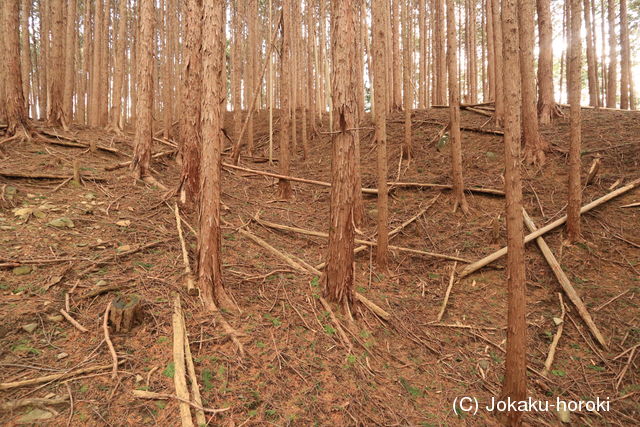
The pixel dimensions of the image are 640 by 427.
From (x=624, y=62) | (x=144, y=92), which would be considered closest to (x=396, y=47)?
(x=144, y=92)

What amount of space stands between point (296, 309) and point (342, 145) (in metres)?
2.01

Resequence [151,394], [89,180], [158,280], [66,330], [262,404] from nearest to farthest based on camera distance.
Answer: [151,394], [262,404], [66,330], [158,280], [89,180]

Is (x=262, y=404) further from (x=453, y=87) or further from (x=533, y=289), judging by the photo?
(x=453, y=87)

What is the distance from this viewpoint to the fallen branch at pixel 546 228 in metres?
5.45

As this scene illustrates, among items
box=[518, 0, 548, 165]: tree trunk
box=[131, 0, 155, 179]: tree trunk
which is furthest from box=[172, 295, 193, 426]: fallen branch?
box=[518, 0, 548, 165]: tree trunk

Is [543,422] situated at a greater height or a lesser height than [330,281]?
lesser

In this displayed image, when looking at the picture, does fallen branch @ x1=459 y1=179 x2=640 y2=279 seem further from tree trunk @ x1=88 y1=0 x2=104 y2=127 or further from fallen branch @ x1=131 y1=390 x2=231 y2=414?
tree trunk @ x1=88 y1=0 x2=104 y2=127

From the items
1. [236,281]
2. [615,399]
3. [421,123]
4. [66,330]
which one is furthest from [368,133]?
[66,330]

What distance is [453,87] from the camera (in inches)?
257

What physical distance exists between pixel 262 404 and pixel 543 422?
273cm

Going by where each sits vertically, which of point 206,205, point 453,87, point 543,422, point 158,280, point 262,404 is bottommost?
point 543,422

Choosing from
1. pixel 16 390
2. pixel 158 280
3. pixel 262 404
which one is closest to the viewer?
pixel 16 390

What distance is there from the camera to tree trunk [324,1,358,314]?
377cm

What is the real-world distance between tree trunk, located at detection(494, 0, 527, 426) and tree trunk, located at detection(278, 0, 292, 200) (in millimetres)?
4895
